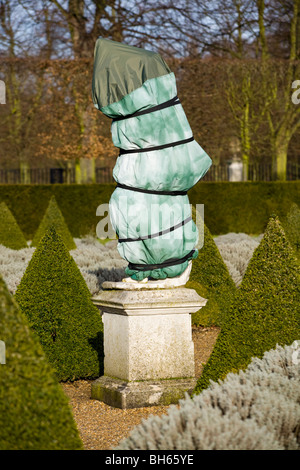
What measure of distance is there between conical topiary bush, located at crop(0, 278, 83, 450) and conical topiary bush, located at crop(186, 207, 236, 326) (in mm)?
3942

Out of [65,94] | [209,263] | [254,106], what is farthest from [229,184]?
[209,263]

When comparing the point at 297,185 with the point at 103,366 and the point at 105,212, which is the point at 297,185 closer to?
the point at 105,212

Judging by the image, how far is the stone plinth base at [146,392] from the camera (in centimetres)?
389

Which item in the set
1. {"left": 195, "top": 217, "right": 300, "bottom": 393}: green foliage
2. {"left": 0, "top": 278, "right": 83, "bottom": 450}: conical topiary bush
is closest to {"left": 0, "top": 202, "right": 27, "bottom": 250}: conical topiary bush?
{"left": 195, "top": 217, "right": 300, "bottom": 393}: green foliage

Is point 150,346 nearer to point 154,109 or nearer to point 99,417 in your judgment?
point 99,417

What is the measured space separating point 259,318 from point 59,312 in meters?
1.62

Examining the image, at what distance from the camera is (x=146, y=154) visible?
3.95 meters

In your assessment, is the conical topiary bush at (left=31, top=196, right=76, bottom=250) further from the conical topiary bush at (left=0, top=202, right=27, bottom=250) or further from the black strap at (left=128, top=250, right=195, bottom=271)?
the black strap at (left=128, top=250, right=195, bottom=271)

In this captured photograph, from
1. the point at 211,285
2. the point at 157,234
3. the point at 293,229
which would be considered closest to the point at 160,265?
the point at 157,234

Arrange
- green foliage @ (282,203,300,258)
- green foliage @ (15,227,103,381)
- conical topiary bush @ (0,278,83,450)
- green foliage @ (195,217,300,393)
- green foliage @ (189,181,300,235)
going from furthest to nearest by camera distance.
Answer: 1. green foliage @ (189,181,300,235)
2. green foliage @ (282,203,300,258)
3. green foliage @ (15,227,103,381)
4. green foliage @ (195,217,300,393)
5. conical topiary bush @ (0,278,83,450)

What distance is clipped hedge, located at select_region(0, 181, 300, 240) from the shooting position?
45.8 ft

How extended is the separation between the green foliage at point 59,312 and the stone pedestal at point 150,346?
19.4 inches

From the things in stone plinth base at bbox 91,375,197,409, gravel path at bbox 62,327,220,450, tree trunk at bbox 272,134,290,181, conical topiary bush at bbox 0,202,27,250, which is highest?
tree trunk at bbox 272,134,290,181
